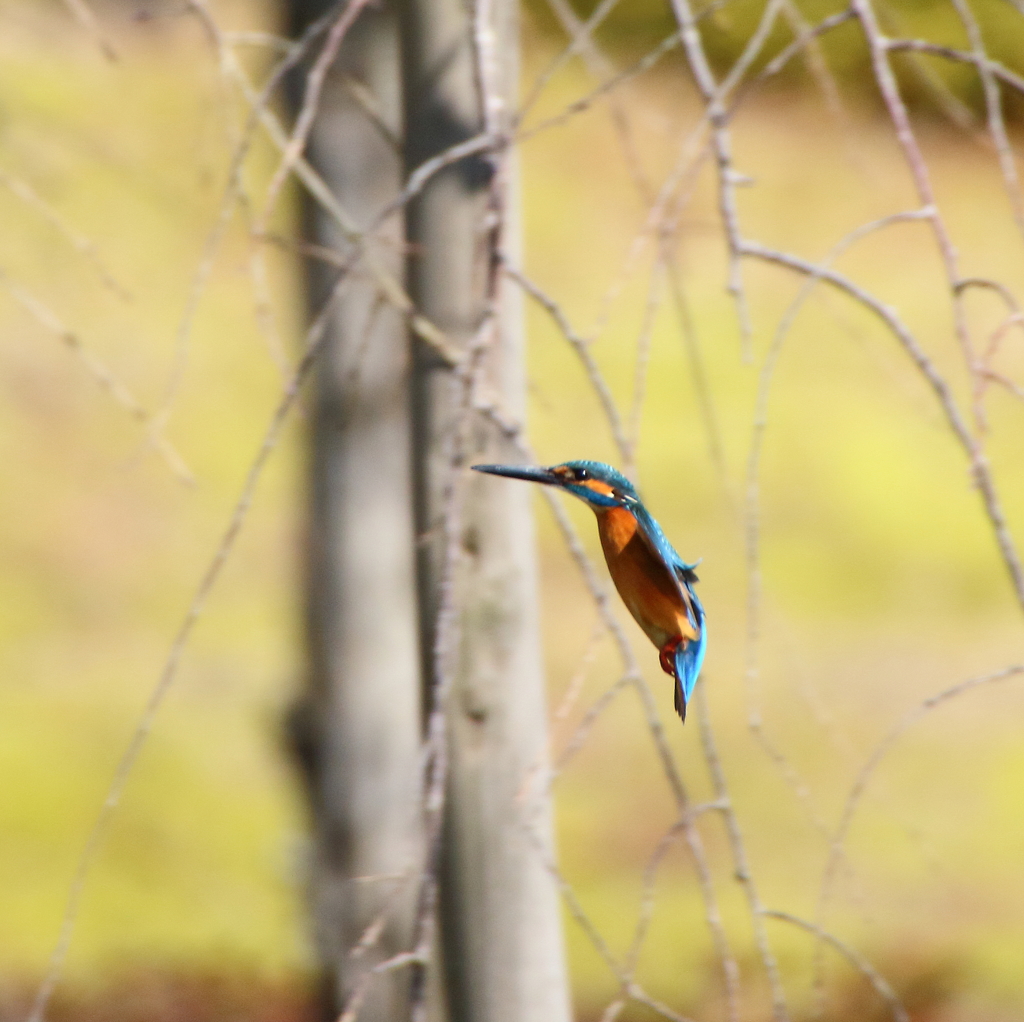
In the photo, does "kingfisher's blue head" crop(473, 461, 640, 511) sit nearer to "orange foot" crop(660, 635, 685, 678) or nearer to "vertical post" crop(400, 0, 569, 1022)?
"orange foot" crop(660, 635, 685, 678)

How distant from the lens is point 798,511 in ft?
27.4

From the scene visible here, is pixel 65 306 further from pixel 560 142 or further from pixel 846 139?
pixel 846 139

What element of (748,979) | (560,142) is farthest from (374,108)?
(560,142)

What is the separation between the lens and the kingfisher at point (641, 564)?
404 mm

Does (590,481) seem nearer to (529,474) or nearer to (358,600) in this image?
(529,474)

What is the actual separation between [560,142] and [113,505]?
4313 mm

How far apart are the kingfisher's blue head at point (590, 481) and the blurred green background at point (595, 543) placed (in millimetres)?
470

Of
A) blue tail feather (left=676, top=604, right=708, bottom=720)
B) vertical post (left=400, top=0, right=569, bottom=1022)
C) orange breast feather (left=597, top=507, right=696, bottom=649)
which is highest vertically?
vertical post (left=400, top=0, right=569, bottom=1022)

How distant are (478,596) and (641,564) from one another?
100 cm

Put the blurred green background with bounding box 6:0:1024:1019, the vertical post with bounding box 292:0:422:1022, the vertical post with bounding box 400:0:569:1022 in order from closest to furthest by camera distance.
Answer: the vertical post with bounding box 400:0:569:1022, the vertical post with bounding box 292:0:422:1022, the blurred green background with bounding box 6:0:1024:1019

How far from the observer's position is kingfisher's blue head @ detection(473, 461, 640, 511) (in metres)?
0.41

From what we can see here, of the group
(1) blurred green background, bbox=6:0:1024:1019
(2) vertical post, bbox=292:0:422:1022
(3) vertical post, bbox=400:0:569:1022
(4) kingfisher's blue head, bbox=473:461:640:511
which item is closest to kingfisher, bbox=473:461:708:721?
(4) kingfisher's blue head, bbox=473:461:640:511

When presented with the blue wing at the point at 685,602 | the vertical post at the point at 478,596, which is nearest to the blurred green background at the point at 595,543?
the vertical post at the point at 478,596

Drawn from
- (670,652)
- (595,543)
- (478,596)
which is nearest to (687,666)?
(670,652)
